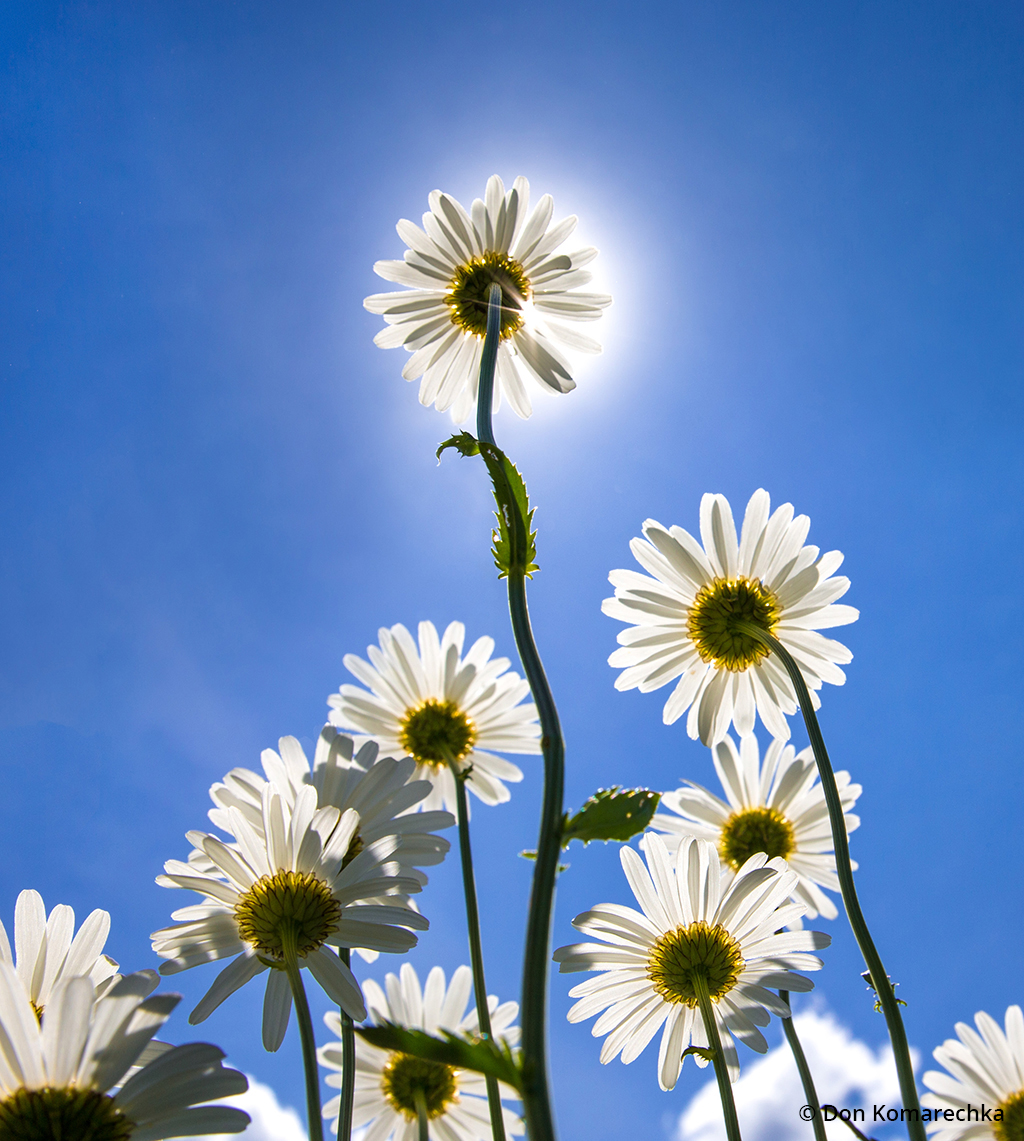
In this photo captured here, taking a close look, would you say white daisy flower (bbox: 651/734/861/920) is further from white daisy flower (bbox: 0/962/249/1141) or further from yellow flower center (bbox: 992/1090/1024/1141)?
white daisy flower (bbox: 0/962/249/1141)

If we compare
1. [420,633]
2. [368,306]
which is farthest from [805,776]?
[368,306]

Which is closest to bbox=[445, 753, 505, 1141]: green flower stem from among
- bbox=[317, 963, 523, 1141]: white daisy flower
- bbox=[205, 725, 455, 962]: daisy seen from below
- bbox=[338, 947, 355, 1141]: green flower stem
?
bbox=[205, 725, 455, 962]: daisy seen from below

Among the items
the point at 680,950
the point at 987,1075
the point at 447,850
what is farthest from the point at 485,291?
the point at 987,1075

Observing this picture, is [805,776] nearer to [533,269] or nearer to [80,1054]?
[533,269]

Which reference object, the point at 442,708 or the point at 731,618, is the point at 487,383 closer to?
the point at 731,618

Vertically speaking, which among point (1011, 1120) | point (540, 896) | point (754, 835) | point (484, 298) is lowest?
point (1011, 1120)
